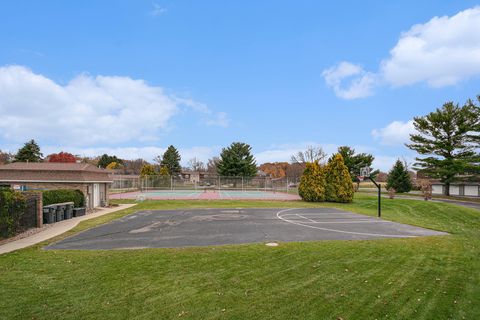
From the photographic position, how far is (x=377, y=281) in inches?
239

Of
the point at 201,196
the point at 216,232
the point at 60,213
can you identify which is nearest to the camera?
the point at 216,232

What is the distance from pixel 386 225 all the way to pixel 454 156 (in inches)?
1301

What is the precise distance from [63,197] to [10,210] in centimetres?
589

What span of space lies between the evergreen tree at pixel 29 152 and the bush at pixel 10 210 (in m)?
45.6

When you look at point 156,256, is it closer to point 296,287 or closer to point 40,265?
point 40,265

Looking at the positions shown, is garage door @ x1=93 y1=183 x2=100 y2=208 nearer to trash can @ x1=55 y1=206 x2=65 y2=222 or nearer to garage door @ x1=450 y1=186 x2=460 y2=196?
trash can @ x1=55 y1=206 x2=65 y2=222

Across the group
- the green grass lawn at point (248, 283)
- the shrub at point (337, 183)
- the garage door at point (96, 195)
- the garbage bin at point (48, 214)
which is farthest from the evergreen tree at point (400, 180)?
the garbage bin at point (48, 214)

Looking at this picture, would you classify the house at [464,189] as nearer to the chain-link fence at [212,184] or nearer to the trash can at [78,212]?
the chain-link fence at [212,184]

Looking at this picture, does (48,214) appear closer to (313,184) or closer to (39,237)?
(39,237)

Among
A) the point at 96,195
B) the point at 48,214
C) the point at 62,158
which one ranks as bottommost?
the point at 48,214

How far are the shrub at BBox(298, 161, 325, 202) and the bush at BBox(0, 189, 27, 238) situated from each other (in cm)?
2281

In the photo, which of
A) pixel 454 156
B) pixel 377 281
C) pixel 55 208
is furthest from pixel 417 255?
pixel 454 156

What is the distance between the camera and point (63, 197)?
57.3ft

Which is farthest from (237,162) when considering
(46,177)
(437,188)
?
(46,177)
